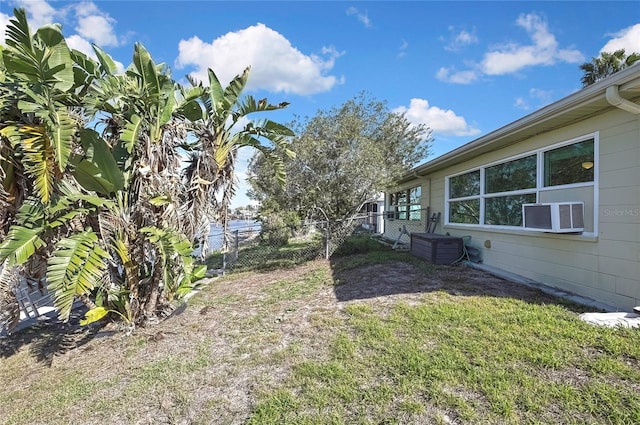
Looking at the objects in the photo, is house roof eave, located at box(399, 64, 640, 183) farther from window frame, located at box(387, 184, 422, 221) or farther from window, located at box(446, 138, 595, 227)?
window frame, located at box(387, 184, 422, 221)

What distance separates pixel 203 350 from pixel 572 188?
535 centimetres

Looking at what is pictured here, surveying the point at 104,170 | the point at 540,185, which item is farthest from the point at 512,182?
the point at 104,170

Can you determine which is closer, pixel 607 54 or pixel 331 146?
pixel 331 146

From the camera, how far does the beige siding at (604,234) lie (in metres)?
3.85

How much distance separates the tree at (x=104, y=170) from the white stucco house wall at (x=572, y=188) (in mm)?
4182

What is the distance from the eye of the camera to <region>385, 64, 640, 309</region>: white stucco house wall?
12.7ft

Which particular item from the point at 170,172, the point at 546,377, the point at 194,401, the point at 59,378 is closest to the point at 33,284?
the point at 59,378

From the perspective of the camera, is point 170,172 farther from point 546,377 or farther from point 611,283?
point 611,283

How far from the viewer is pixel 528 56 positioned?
1178 centimetres

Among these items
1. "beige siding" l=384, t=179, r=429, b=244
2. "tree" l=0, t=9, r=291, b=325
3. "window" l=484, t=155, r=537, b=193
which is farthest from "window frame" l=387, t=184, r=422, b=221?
"tree" l=0, t=9, r=291, b=325

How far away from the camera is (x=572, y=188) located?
4.71m

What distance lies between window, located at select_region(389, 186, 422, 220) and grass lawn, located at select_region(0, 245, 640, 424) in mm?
6426

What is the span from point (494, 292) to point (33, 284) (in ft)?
21.5

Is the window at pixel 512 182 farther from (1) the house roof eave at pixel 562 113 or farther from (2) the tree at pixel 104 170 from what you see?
(2) the tree at pixel 104 170
